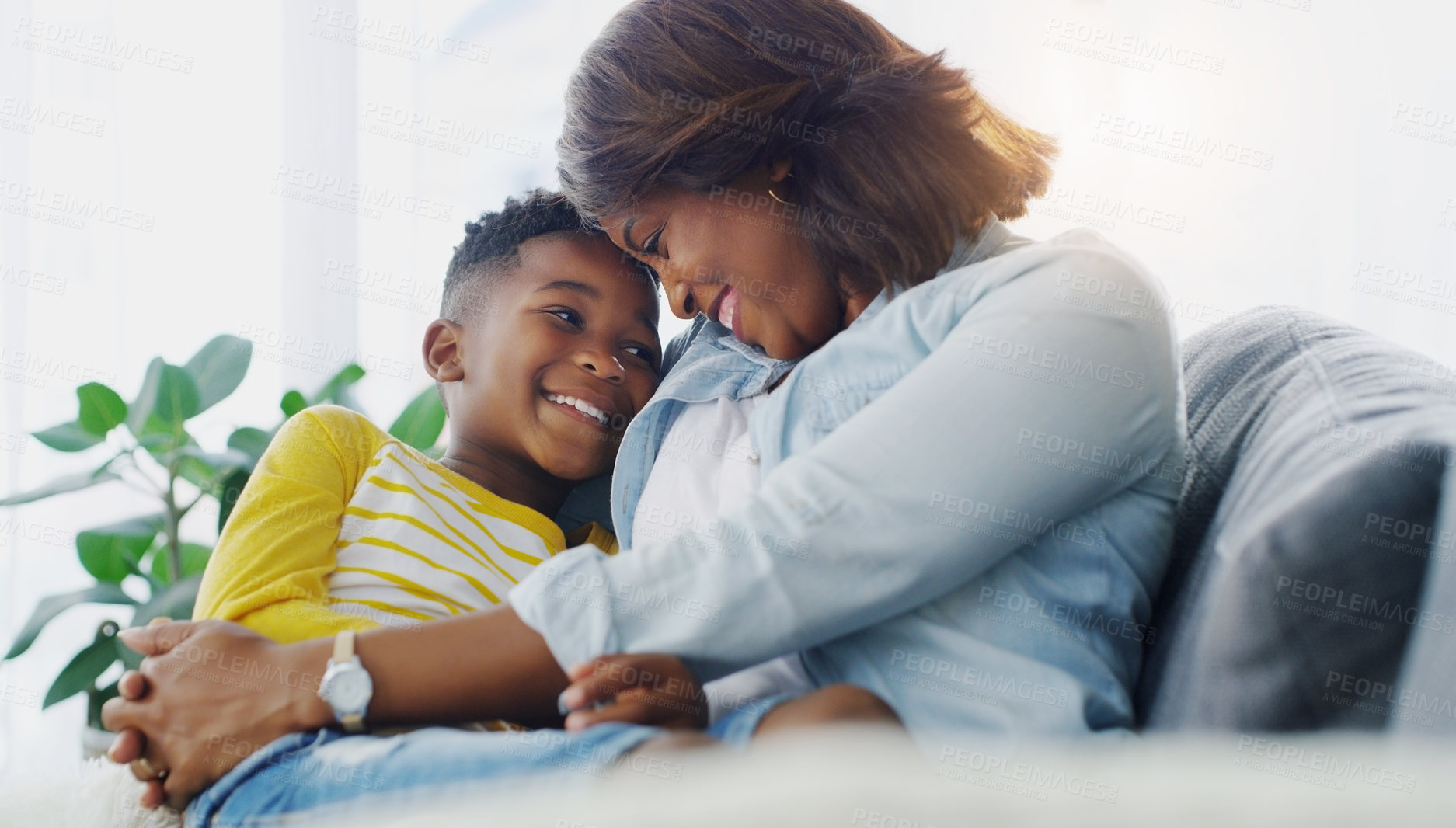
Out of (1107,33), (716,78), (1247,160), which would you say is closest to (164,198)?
(716,78)

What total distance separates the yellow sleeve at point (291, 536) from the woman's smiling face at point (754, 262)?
45 centimetres

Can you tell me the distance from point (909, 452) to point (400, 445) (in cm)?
71

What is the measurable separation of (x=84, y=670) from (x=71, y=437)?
36cm

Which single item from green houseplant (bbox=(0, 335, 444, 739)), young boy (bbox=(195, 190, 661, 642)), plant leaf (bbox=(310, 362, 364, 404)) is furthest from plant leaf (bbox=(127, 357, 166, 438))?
young boy (bbox=(195, 190, 661, 642))

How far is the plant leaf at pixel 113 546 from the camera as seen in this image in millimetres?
1539

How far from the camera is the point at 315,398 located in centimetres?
166

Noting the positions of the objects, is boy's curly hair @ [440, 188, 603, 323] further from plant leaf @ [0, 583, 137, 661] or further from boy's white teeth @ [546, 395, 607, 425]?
plant leaf @ [0, 583, 137, 661]

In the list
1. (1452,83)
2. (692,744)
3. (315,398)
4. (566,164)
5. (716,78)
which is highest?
(1452,83)

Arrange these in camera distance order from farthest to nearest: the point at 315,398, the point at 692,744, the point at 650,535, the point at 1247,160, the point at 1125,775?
the point at 1247,160
the point at 315,398
the point at 650,535
the point at 692,744
the point at 1125,775

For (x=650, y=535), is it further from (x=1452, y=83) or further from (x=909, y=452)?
(x=1452, y=83)

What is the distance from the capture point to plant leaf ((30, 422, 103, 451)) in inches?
60.7

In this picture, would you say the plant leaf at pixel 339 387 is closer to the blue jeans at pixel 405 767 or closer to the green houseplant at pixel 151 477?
the green houseplant at pixel 151 477

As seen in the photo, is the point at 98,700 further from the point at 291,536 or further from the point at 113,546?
the point at 291,536

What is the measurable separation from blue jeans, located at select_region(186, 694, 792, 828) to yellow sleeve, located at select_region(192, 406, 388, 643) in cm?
19
